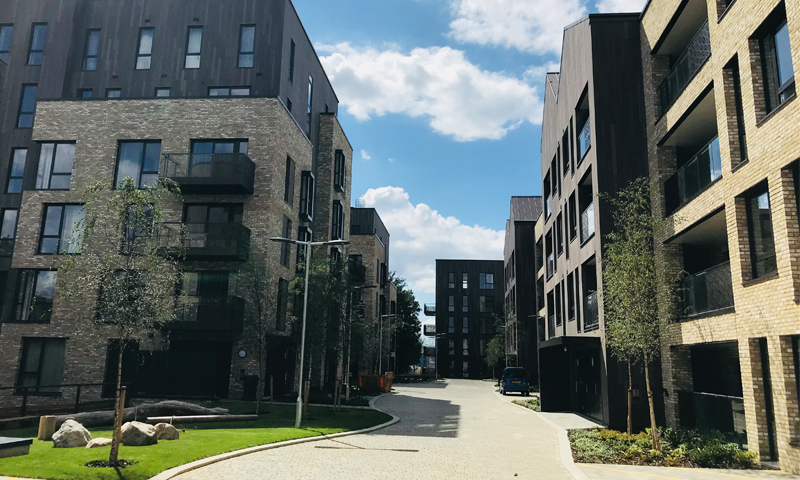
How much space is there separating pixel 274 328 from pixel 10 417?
44.9 ft

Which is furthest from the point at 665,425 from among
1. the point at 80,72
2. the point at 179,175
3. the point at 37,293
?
the point at 80,72

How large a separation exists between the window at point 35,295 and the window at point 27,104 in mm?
9132

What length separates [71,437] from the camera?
13508 millimetres

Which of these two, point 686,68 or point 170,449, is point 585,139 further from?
point 170,449

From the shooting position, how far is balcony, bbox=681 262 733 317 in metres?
15.1

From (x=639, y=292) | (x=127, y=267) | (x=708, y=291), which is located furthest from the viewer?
(x=708, y=291)

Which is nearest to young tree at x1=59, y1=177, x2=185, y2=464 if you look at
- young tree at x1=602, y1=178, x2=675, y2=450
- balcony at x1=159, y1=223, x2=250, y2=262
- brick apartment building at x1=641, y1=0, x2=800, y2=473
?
young tree at x1=602, y1=178, x2=675, y2=450

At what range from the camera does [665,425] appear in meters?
18.6

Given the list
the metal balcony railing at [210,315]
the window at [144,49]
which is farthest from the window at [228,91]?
the metal balcony railing at [210,315]

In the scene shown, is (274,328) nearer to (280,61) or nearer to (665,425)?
(280,61)

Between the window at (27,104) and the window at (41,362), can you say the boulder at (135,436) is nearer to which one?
the window at (41,362)

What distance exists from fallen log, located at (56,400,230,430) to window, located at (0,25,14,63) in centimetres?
2629

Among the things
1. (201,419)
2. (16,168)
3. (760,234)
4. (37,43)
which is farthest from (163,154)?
(760,234)

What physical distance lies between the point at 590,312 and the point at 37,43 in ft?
109
